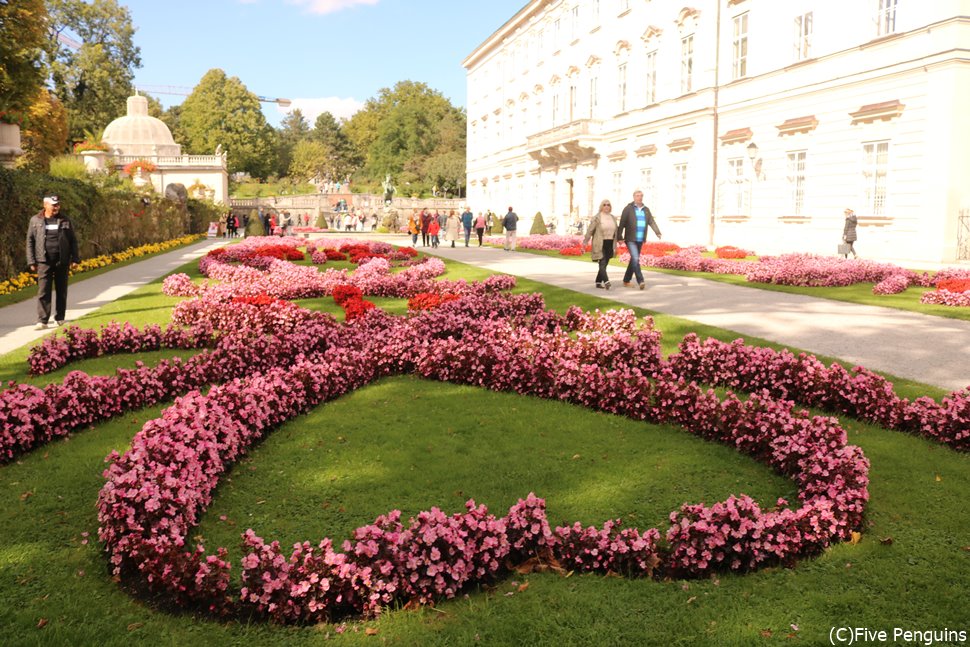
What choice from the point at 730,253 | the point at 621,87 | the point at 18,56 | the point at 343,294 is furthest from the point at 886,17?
the point at 18,56

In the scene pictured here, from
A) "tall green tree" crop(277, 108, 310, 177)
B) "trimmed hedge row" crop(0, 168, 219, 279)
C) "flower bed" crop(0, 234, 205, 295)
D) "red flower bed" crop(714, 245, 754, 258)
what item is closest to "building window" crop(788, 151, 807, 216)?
"red flower bed" crop(714, 245, 754, 258)

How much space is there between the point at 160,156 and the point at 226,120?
1548 cm

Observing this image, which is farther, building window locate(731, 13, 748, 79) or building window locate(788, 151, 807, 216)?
building window locate(731, 13, 748, 79)

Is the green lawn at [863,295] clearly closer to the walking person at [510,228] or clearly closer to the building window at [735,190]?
the building window at [735,190]

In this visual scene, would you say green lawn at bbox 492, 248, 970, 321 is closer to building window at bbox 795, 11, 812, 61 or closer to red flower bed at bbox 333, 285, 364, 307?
red flower bed at bbox 333, 285, 364, 307

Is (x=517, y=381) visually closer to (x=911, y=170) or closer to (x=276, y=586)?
(x=276, y=586)

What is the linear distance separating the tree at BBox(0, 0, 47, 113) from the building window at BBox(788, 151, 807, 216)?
22743 millimetres

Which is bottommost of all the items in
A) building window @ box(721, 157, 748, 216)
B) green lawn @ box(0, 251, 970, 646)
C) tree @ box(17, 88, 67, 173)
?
green lawn @ box(0, 251, 970, 646)

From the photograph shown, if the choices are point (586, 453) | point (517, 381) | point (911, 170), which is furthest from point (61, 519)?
point (911, 170)

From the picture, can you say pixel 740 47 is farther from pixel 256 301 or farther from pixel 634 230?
pixel 256 301

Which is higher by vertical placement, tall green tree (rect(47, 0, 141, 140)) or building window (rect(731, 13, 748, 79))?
tall green tree (rect(47, 0, 141, 140))

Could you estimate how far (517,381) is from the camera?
22.7ft

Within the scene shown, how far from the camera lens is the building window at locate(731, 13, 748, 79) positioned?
28.8 meters

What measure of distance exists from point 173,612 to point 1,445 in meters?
2.70
